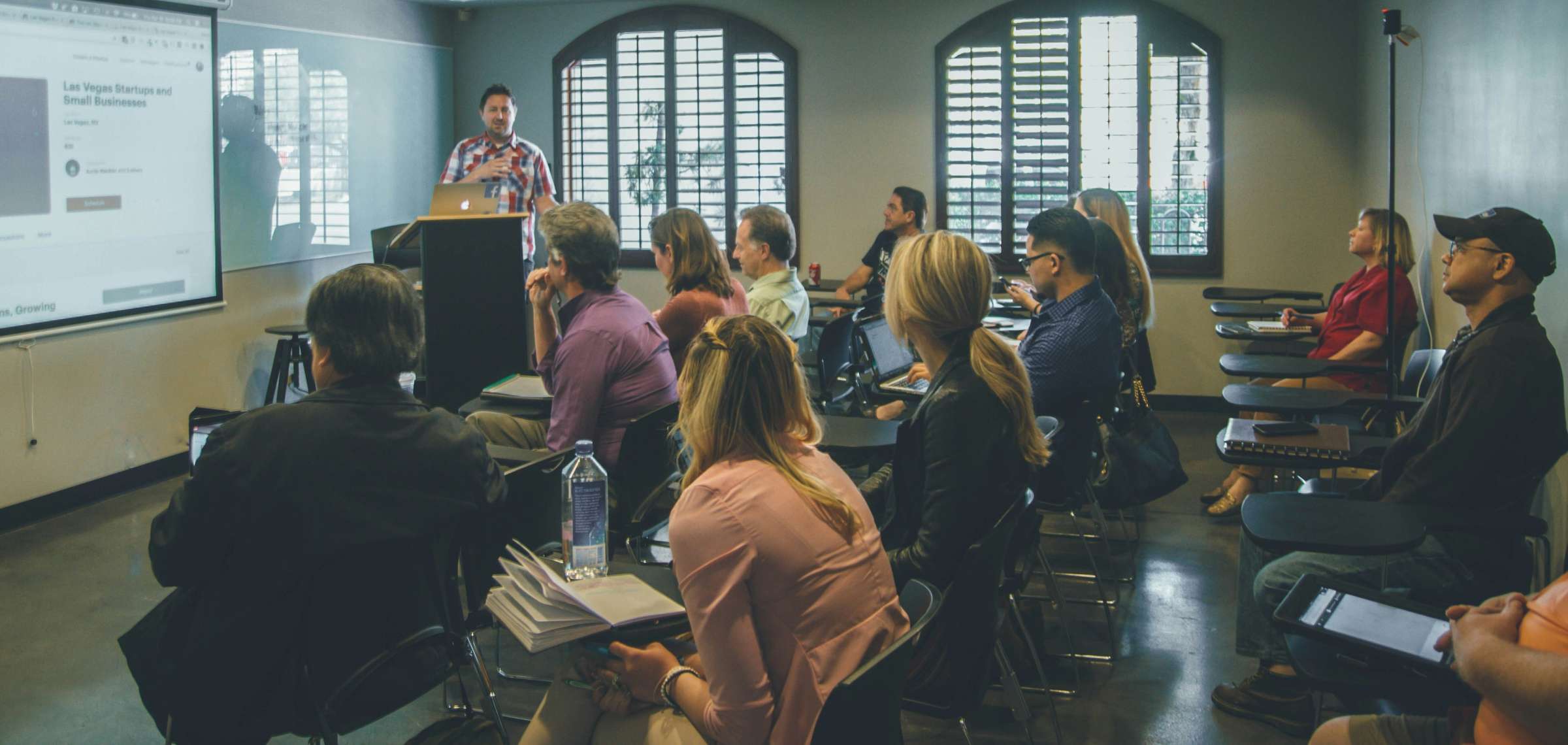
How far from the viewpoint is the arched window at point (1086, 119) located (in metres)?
7.32

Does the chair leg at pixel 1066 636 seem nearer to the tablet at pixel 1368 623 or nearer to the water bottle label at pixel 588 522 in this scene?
the tablet at pixel 1368 623

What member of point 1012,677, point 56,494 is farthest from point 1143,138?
point 56,494

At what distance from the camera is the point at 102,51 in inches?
211

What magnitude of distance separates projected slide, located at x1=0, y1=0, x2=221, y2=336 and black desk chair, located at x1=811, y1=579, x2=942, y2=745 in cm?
466

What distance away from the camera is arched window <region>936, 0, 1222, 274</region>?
7.32 metres

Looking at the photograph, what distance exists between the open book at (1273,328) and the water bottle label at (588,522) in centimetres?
375

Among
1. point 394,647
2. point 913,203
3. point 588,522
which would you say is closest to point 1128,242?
point 913,203

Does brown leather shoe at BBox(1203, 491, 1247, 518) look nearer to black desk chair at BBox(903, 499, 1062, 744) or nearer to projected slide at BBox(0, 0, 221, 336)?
black desk chair at BBox(903, 499, 1062, 744)

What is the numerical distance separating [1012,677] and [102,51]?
4841mm

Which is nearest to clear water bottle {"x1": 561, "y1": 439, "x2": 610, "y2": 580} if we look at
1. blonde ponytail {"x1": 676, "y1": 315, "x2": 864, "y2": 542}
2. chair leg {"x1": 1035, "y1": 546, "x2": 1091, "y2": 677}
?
blonde ponytail {"x1": 676, "y1": 315, "x2": 864, "y2": 542}

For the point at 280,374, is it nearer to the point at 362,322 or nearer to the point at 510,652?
the point at 510,652

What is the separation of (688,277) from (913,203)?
3.02m

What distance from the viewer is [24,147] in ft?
16.4

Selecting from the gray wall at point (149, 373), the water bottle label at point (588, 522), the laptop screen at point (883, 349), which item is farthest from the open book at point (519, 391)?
→ the gray wall at point (149, 373)
